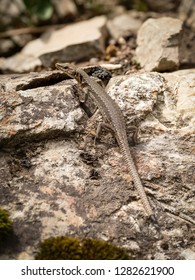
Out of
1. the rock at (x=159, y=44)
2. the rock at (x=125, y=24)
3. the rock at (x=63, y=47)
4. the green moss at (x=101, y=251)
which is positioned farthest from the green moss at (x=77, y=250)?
the rock at (x=125, y=24)

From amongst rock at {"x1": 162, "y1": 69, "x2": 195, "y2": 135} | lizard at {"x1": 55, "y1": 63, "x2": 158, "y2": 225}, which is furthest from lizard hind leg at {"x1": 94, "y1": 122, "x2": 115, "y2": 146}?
rock at {"x1": 162, "y1": 69, "x2": 195, "y2": 135}

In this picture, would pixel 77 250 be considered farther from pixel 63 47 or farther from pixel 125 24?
pixel 125 24

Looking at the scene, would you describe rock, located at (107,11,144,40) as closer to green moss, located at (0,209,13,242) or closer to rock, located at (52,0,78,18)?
rock, located at (52,0,78,18)

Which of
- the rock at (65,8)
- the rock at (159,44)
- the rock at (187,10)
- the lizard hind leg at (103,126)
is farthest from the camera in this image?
the rock at (65,8)

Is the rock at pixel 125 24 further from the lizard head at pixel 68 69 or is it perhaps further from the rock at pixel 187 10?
the lizard head at pixel 68 69

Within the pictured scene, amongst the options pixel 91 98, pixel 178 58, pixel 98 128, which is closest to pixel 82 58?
pixel 178 58
